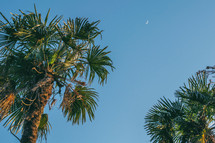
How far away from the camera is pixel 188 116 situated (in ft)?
17.8

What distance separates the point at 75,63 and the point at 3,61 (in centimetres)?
181

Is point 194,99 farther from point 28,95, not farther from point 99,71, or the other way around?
point 28,95

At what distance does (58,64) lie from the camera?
520 cm

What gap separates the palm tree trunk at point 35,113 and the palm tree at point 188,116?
3255 mm

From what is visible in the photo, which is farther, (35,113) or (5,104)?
(35,113)

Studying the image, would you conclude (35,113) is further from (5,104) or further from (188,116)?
(188,116)

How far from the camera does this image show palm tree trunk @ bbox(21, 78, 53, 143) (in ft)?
13.2

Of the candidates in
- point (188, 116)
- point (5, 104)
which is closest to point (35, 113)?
point (5, 104)

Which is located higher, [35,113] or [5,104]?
[5,104]

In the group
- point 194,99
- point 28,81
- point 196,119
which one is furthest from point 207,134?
point 28,81

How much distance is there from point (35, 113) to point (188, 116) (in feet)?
13.1

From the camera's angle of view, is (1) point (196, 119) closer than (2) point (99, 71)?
Yes

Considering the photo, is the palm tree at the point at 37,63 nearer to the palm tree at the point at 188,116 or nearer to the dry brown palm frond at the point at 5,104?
the dry brown palm frond at the point at 5,104

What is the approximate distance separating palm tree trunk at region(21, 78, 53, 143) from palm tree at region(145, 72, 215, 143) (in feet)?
10.7
